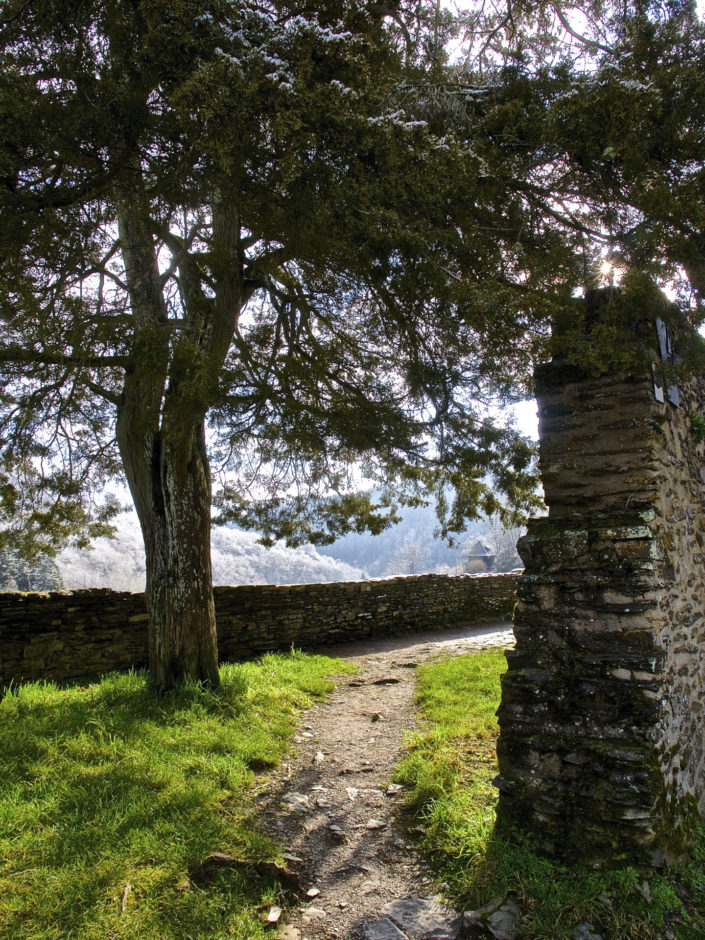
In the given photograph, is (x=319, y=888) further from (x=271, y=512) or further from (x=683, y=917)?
→ (x=271, y=512)

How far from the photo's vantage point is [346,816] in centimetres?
387

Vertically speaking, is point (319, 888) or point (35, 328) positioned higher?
point (35, 328)

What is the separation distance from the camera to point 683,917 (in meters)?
2.70

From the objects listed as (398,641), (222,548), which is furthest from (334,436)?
(222,548)

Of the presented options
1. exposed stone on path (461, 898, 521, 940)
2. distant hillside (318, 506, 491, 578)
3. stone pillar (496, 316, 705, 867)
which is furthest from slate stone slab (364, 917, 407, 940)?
distant hillside (318, 506, 491, 578)

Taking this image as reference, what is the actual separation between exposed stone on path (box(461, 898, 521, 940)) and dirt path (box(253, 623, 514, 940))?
39 cm

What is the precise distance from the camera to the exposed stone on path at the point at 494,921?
2561mm

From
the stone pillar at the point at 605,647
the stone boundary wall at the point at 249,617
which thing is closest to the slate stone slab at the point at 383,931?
the stone pillar at the point at 605,647

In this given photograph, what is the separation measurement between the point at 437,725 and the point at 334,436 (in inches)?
142

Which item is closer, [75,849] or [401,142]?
[75,849]

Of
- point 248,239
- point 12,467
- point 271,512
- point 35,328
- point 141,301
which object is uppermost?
point 248,239

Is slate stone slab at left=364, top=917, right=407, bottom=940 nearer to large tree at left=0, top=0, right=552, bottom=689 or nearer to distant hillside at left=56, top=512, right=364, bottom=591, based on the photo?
large tree at left=0, top=0, right=552, bottom=689

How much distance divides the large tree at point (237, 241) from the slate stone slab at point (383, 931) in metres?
3.55

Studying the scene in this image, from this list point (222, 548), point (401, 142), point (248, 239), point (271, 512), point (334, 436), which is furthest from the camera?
point (222, 548)
